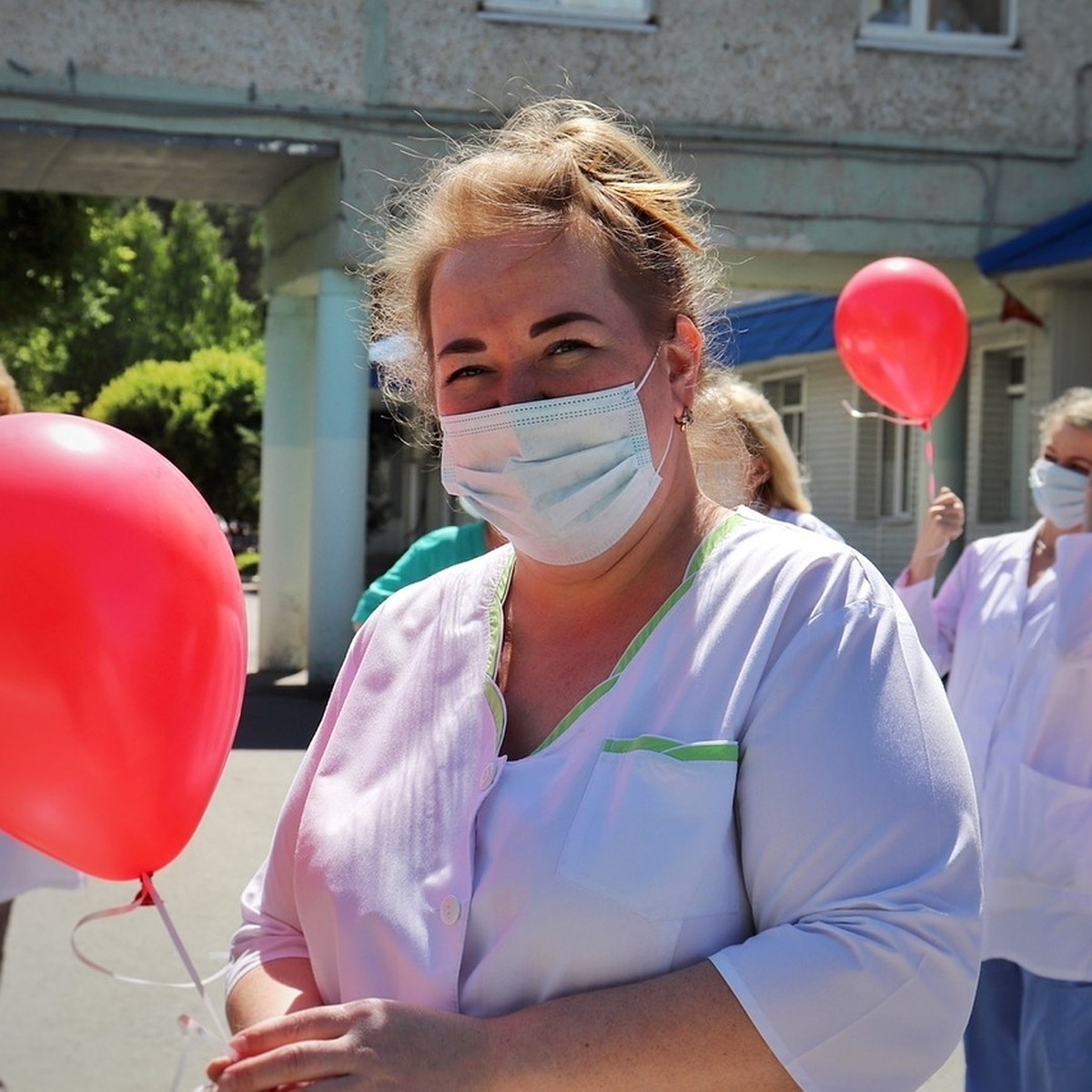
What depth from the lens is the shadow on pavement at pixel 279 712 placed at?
10719 mm

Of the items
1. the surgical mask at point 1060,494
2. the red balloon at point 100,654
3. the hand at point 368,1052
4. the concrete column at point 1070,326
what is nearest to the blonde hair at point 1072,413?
the surgical mask at point 1060,494

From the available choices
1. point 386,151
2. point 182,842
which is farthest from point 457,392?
point 386,151

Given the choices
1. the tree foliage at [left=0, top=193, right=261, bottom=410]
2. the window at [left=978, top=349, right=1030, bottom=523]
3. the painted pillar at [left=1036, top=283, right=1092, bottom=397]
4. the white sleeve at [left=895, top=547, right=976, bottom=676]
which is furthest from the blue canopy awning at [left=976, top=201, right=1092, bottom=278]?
the tree foliage at [left=0, top=193, right=261, bottom=410]

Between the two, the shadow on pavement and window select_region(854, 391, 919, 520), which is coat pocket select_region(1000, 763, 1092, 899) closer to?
the shadow on pavement

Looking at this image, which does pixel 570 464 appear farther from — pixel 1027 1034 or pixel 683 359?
pixel 1027 1034

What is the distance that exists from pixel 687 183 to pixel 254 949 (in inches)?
42.7

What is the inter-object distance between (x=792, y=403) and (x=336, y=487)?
9332 mm

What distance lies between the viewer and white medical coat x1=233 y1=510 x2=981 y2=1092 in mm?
1580

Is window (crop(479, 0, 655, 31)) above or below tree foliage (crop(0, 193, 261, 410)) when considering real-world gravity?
above

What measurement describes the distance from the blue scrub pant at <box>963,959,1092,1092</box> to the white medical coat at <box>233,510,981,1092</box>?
2342 millimetres

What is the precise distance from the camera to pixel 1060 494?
4.53 m

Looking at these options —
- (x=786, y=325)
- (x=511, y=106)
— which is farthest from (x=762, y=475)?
(x=786, y=325)

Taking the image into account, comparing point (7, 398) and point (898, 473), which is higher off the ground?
point (7, 398)

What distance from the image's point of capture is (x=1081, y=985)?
3867mm
